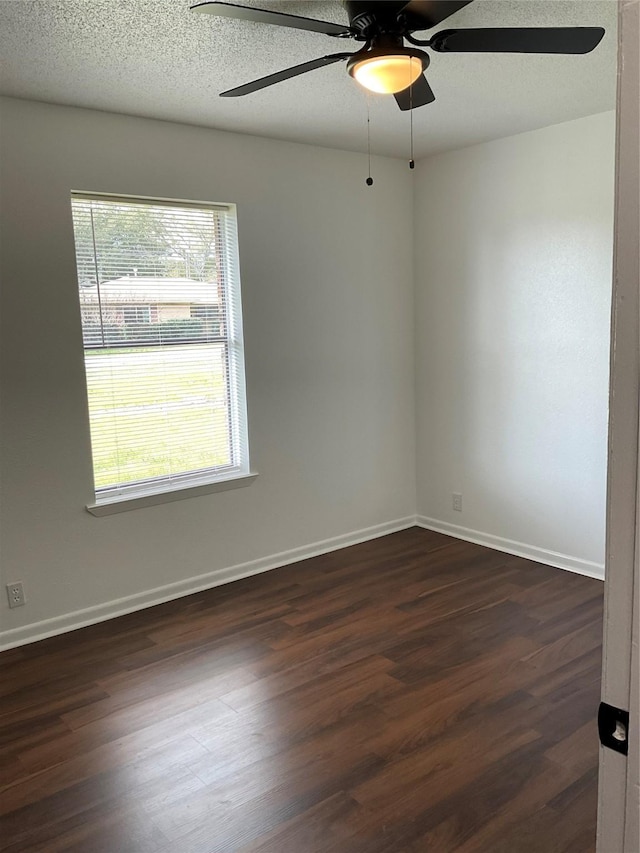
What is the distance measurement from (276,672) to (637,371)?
2543 mm

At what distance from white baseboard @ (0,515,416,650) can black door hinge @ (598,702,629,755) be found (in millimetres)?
3105

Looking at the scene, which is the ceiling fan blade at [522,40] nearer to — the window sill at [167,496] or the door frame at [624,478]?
the door frame at [624,478]

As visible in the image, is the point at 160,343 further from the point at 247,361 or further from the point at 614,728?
the point at 614,728

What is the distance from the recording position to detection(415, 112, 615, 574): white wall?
12.2ft

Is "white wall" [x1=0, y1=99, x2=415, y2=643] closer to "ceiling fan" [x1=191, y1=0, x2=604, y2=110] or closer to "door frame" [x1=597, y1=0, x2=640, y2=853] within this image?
"ceiling fan" [x1=191, y1=0, x2=604, y2=110]

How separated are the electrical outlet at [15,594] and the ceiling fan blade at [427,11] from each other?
2917 millimetres

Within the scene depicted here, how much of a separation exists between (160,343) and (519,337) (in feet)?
7.14

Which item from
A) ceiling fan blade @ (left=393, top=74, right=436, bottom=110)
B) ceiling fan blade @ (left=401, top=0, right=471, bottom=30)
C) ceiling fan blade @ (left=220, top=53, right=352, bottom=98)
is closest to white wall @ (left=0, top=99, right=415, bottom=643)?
ceiling fan blade @ (left=220, top=53, right=352, bottom=98)

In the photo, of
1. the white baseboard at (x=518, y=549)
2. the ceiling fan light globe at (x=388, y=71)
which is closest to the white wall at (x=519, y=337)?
the white baseboard at (x=518, y=549)

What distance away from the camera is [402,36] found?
209 cm

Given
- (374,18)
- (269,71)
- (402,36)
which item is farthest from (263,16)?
(269,71)

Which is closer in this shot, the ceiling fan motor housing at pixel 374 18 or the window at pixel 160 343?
the ceiling fan motor housing at pixel 374 18

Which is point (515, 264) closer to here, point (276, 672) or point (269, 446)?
point (269, 446)

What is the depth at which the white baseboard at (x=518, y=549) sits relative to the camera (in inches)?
154
